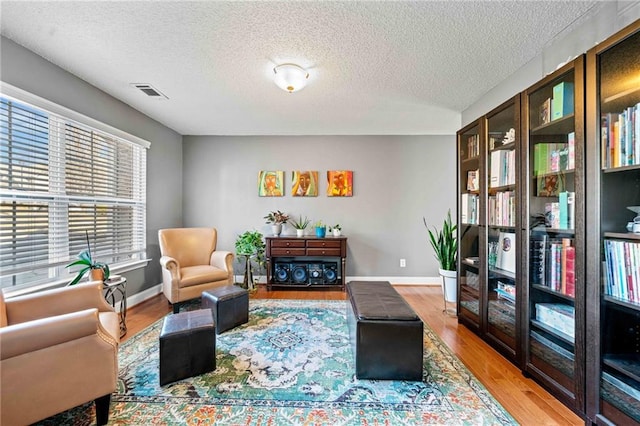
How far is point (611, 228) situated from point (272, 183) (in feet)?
12.6

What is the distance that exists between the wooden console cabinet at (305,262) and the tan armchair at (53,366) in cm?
257

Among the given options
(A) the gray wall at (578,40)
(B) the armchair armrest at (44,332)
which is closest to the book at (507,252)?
(A) the gray wall at (578,40)

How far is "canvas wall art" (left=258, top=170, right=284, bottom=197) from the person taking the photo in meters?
4.41

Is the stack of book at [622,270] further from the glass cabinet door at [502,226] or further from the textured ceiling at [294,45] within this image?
the textured ceiling at [294,45]

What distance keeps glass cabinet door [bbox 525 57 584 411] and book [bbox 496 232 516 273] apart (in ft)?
0.76

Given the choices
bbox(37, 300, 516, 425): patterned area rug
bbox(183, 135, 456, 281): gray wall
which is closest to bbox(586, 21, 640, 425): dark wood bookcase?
bbox(37, 300, 516, 425): patterned area rug

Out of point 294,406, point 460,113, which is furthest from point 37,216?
point 460,113

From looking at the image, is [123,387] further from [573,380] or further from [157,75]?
[573,380]

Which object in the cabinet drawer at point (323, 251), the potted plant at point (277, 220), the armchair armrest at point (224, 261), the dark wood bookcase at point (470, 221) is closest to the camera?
the dark wood bookcase at point (470, 221)

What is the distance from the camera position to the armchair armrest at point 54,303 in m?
1.63

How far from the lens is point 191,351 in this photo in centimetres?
184

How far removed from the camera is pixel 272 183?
442cm

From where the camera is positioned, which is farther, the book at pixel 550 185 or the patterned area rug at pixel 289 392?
the book at pixel 550 185

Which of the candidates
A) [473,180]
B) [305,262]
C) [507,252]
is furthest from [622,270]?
[305,262]
